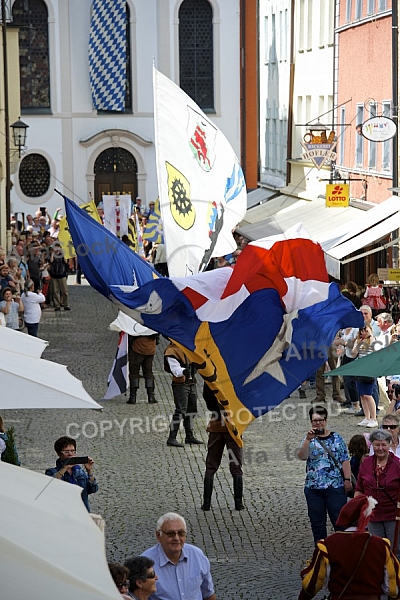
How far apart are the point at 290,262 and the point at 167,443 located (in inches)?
195

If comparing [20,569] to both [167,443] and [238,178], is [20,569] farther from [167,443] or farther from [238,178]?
[238,178]

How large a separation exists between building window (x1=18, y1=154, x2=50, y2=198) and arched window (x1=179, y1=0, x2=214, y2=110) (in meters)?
6.48

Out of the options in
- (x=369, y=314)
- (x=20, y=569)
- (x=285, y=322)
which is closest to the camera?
(x=20, y=569)

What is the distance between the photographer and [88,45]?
5088cm

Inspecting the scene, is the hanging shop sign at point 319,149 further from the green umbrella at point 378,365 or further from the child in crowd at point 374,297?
the green umbrella at point 378,365

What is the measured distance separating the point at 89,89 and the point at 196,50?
178 inches

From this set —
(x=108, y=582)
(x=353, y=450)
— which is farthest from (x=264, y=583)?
(x=108, y=582)

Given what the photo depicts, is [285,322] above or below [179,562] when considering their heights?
above

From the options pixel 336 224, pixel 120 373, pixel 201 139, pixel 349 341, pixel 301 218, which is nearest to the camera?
pixel 201 139

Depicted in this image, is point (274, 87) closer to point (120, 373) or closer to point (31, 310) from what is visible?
point (31, 310)

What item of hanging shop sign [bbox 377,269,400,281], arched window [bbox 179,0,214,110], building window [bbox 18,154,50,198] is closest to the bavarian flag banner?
hanging shop sign [bbox 377,269,400,281]

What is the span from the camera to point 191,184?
15016 mm

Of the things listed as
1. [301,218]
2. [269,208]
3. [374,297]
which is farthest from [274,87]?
[374,297]

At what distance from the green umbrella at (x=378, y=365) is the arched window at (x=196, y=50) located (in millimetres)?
41709
